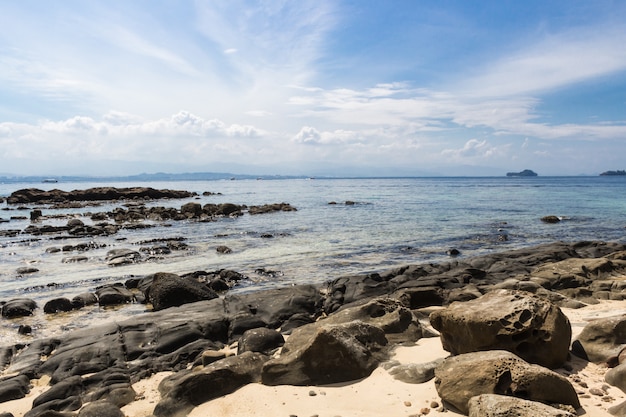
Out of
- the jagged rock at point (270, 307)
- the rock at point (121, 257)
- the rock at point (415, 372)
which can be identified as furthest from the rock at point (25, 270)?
the rock at point (415, 372)

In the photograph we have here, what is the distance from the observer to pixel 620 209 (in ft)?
154

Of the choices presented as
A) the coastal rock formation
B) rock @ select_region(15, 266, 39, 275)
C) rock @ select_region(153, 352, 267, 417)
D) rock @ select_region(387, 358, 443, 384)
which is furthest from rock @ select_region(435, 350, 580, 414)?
the coastal rock formation

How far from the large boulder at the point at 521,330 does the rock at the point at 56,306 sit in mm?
12728

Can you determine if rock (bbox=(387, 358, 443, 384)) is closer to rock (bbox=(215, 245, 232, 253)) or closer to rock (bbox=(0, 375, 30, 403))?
rock (bbox=(0, 375, 30, 403))

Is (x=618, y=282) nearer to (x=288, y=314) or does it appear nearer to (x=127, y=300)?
(x=288, y=314)

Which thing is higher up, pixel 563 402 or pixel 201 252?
pixel 563 402

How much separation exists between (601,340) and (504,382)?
2724 mm

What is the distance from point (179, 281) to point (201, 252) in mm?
10518

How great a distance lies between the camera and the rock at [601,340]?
6.59m

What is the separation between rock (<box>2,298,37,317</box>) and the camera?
43.8 ft

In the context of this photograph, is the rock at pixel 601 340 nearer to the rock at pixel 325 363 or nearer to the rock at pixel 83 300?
the rock at pixel 325 363

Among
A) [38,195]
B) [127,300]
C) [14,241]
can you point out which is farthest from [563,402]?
[38,195]

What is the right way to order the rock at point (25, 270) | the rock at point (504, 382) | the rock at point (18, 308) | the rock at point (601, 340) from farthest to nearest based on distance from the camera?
the rock at point (25, 270) → the rock at point (18, 308) → the rock at point (601, 340) → the rock at point (504, 382)

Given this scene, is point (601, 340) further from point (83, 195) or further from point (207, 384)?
point (83, 195)
